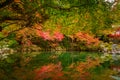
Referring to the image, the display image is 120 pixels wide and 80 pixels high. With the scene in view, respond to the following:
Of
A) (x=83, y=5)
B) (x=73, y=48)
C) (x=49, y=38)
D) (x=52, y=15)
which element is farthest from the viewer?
(x=73, y=48)

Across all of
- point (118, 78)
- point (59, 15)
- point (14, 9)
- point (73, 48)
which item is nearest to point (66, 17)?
point (59, 15)

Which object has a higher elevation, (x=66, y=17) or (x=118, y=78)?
(x=66, y=17)

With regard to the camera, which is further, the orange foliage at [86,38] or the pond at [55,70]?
the orange foliage at [86,38]

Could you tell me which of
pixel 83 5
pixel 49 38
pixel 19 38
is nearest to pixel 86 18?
pixel 83 5

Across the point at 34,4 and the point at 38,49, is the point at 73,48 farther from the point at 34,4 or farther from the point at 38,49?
the point at 34,4

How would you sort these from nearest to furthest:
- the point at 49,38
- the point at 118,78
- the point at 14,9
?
the point at 14,9 → the point at 118,78 → the point at 49,38

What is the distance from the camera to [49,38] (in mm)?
41188

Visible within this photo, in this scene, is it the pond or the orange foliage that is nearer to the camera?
the pond

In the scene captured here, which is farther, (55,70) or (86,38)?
(86,38)

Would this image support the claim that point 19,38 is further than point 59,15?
Yes

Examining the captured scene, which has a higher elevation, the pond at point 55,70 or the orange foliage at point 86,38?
the orange foliage at point 86,38

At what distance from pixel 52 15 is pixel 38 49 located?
31155 millimetres

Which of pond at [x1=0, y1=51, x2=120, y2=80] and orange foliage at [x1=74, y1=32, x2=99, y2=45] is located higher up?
orange foliage at [x1=74, y1=32, x2=99, y2=45]

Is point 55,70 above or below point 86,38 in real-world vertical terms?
below
